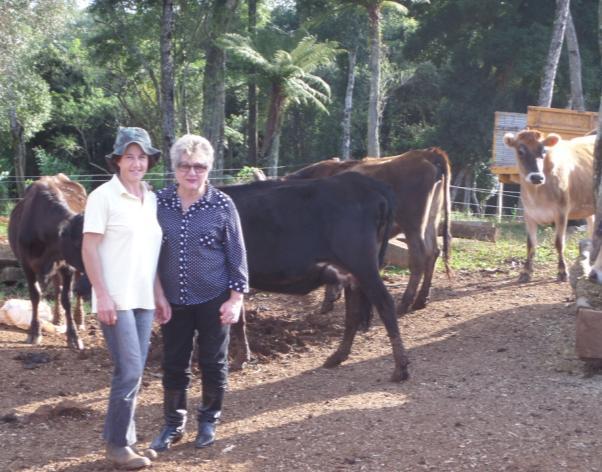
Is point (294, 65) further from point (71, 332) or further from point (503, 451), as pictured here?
point (503, 451)

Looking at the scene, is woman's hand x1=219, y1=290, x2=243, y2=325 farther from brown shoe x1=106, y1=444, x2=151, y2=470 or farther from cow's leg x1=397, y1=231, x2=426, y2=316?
cow's leg x1=397, y1=231, x2=426, y2=316

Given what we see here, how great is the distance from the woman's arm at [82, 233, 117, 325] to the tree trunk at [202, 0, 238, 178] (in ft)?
70.1

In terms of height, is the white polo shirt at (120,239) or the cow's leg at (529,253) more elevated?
the white polo shirt at (120,239)

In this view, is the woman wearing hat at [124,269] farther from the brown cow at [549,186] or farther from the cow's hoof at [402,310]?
the brown cow at [549,186]

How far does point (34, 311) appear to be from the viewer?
26.7 ft

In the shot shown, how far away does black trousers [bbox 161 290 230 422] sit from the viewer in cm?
469

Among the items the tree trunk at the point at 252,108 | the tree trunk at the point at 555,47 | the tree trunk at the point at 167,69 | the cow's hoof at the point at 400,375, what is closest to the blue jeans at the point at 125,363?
the cow's hoof at the point at 400,375

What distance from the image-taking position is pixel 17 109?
83.8 ft

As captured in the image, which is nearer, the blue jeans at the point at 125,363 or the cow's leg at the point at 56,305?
the blue jeans at the point at 125,363

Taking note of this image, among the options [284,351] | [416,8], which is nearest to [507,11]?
[416,8]

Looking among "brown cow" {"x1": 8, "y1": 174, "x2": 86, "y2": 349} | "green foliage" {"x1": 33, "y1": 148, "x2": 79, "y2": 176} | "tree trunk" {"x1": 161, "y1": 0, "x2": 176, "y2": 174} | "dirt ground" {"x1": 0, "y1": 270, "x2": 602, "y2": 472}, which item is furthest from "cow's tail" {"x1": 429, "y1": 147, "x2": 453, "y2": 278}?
"green foliage" {"x1": 33, "y1": 148, "x2": 79, "y2": 176}

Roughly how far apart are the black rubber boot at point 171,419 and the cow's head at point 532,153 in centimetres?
724

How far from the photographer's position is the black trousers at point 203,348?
469 centimetres

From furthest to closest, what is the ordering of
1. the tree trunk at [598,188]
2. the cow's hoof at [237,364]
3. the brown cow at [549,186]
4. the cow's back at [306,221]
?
the brown cow at [549,186], the tree trunk at [598,188], the cow's hoof at [237,364], the cow's back at [306,221]
